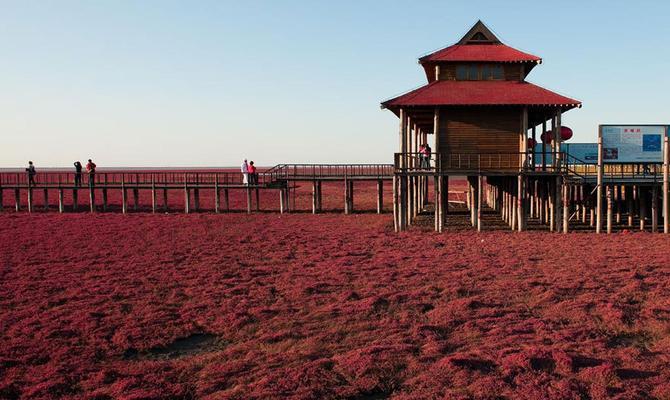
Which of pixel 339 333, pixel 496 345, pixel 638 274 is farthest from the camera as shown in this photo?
pixel 638 274

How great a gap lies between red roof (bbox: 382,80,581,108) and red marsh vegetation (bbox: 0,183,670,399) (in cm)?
646

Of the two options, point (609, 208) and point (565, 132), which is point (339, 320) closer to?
point (609, 208)

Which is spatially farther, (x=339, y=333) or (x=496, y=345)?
(x=339, y=333)

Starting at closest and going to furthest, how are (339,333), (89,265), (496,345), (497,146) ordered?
(496,345), (339,333), (89,265), (497,146)

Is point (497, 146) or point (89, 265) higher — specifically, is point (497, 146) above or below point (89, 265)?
above

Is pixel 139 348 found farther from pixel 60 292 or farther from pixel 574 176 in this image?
pixel 574 176

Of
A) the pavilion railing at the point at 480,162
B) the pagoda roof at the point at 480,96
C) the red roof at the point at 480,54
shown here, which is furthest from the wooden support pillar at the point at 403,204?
the red roof at the point at 480,54

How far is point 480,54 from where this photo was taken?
2909 centimetres

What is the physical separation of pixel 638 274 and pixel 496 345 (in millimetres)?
8171

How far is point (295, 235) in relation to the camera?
26.8 meters

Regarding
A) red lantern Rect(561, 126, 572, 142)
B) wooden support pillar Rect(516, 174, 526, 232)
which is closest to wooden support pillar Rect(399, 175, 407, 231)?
wooden support pillar Rect(516, 174, 526, 232)

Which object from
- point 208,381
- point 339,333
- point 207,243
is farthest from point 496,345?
point 207,243

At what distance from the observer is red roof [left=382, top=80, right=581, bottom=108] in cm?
2580

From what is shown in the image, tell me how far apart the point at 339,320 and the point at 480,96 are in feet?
56.0
